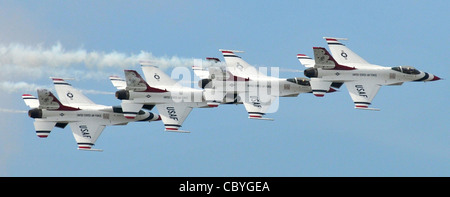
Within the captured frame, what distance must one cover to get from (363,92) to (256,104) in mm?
11812

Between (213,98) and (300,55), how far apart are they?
12374 mm

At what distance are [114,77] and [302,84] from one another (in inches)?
887

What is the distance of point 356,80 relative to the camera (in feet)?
412

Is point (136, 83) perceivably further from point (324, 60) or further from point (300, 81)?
point (324, 60)

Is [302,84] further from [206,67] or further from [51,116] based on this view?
[51,116]

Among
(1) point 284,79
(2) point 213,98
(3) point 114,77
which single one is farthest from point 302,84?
(3) point 114,77

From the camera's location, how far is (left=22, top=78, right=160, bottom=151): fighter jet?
12812 cm

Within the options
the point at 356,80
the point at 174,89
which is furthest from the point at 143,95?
the point at 356,80

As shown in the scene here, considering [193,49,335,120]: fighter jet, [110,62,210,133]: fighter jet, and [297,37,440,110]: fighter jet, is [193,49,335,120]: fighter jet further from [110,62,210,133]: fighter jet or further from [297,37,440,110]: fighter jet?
[297,37,440,110]: fighter jet

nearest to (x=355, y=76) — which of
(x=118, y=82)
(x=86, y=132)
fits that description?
(x=118, y=82)

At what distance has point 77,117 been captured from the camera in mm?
129000

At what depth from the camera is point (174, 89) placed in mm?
129500

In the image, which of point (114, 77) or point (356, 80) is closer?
point (356, 80)

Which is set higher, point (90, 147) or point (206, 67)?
point (206, 67)
